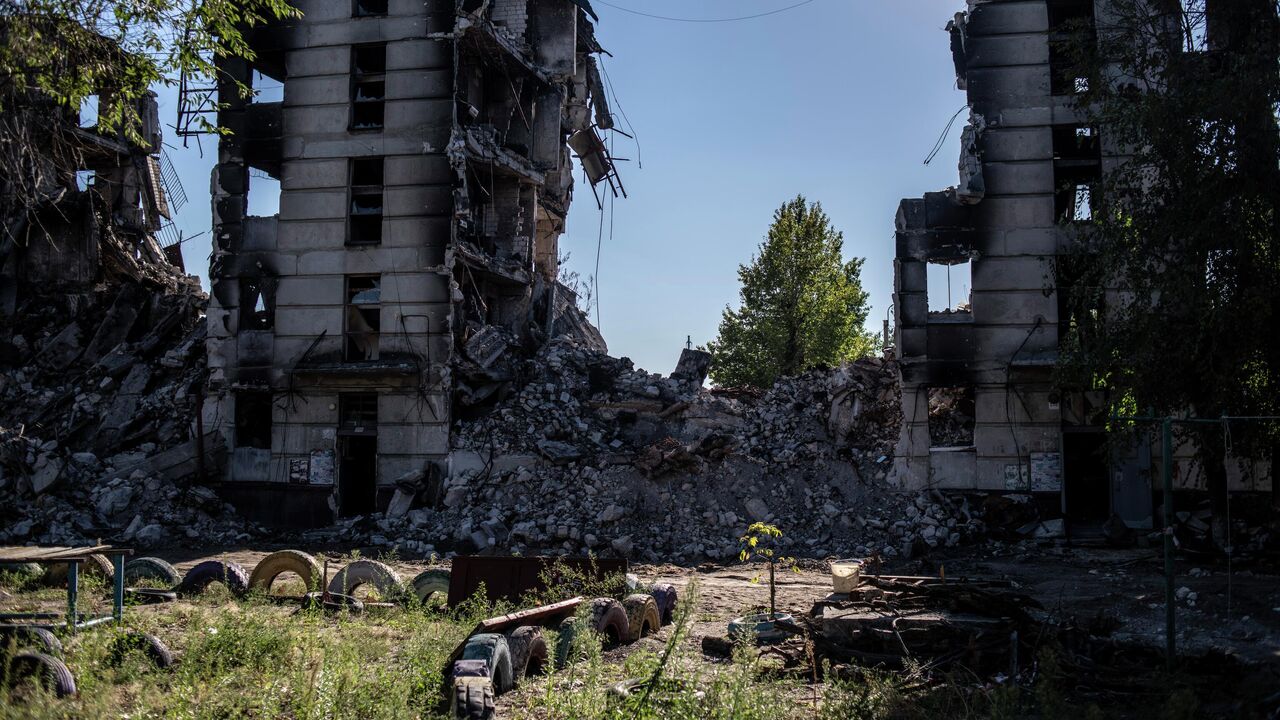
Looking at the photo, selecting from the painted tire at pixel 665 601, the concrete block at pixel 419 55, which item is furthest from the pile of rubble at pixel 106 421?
the painted tire at pixel 665 601

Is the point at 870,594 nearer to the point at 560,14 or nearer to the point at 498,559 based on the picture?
the point at 498,559

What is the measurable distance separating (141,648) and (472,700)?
10.6 feet

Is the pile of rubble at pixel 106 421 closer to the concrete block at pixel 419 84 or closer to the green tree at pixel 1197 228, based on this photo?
the concrete block at pixel 419 84

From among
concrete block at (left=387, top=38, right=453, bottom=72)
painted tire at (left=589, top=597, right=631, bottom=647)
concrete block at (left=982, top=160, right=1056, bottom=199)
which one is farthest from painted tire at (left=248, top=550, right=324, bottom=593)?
concrete block at (left=982, top=160, right=1056, bottom=199)

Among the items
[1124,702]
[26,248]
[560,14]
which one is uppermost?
[560,14]

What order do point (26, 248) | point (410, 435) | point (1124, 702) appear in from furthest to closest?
point (26, 248)
point (410, 435)
point (1124, 702)

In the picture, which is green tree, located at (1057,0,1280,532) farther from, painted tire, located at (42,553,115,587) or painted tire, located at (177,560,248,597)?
painted tire, located at (42,553,115,587)

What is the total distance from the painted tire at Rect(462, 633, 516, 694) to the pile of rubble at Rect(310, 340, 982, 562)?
402 inches

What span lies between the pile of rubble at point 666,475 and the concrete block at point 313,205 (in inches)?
237

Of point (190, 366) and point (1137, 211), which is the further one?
point (190, 366)

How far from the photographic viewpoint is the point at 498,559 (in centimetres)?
1100

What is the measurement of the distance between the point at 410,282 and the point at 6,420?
35.8ft

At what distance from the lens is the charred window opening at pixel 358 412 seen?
855 inches

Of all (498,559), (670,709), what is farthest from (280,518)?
(670,709)
